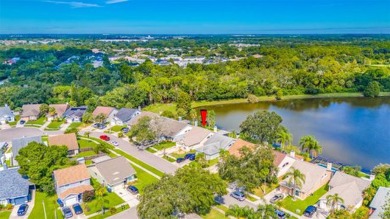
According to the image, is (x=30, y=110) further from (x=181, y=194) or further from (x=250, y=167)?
(x=181, y=194)

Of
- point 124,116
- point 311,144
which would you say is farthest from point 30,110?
point 311,144

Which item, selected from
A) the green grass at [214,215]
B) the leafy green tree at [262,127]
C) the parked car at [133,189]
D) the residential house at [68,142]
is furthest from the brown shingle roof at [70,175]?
the leafy green tree at [262,127]

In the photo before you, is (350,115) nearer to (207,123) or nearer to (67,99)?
(207,123)

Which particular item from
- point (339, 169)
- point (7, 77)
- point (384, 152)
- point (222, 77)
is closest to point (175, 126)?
point (339, 169)

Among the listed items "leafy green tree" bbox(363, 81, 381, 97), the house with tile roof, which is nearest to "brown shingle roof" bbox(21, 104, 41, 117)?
the house with tile roof

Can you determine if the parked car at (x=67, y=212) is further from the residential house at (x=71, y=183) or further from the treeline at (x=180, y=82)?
the treeline at (x=180, y=82)

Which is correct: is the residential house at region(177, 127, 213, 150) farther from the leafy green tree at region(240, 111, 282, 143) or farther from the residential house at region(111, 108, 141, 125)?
the residential house at region(111, 108, 141, 125)
